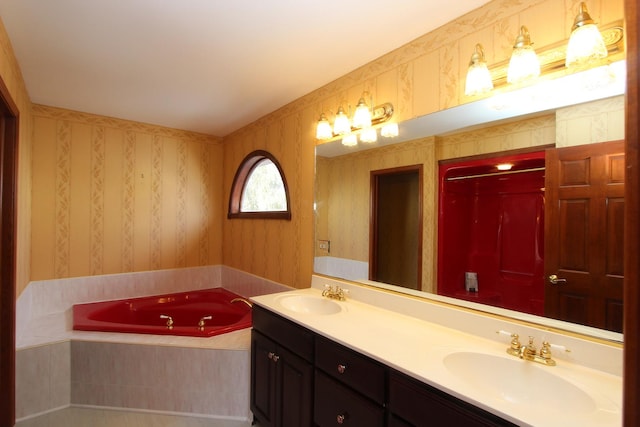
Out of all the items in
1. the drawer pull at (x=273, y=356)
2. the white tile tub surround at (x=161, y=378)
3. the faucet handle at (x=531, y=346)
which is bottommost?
the white tile tub surround at (x=161, y=378)

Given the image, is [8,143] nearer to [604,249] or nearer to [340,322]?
[340,322]

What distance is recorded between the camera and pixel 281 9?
1.46m

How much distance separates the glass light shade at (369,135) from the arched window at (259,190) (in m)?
0.94

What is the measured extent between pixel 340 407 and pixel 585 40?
166 cm

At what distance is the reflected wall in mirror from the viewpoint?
114cm

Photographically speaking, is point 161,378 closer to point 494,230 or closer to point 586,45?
point 494,230

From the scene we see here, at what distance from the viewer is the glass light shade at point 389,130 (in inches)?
69.9

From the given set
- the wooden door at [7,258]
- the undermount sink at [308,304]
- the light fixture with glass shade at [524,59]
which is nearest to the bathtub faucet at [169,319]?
the wooden door at [7,258]

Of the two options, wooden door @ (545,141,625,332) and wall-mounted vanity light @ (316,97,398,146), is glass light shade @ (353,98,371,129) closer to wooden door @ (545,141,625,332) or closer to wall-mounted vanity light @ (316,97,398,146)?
wall-mounted vanity light @ (316,97,398,146)

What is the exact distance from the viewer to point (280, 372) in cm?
173

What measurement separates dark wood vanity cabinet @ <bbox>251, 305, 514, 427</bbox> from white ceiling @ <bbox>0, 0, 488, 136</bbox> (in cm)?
154

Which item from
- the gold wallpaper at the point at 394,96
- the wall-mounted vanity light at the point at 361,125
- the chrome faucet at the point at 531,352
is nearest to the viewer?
the chrome faucet at the point at 531,352

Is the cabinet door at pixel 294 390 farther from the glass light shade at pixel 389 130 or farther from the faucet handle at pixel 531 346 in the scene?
the glass light shade at pixel 389 130

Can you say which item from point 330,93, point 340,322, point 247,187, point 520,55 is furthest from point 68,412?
point 520,55
